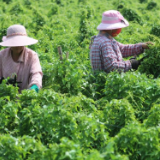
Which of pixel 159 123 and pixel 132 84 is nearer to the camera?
pixel 159 123

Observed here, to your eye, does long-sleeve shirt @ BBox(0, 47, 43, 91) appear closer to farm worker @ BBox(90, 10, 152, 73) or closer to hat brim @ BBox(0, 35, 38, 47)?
hat brim @ BBox(0, 35, 38, 47)

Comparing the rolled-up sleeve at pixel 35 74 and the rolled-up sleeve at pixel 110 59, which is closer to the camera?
the rolled-up sleeve at pixel 35 74

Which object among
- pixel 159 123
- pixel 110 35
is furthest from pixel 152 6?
pixel 159 123

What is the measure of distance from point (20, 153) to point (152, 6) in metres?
18.1

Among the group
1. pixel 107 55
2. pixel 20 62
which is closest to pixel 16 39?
pixel 20 62

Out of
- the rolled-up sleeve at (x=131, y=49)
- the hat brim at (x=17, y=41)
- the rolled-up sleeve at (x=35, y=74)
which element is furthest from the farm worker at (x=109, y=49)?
the hat brim at (x=17, y=41)

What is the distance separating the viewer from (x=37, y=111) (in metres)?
3.85

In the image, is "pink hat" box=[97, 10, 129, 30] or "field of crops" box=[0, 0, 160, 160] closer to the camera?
"field of crops" box=[0, 0, 160, 160]

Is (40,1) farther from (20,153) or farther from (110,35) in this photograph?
(20,153)

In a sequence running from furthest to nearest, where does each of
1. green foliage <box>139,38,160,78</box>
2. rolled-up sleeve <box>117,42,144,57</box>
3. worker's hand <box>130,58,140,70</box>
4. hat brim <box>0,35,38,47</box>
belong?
rolled-up sleeve <box>117,42,144,57</box>, worker's hand <box>130,58,140,70</box>, green foliage <box>139,38,160,78</box>, hat brim <box>0,35,38,47</box>

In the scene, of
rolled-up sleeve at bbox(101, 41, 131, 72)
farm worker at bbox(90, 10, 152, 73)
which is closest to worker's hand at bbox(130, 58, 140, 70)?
farm worker at bbox(90, 10, 152, 73)

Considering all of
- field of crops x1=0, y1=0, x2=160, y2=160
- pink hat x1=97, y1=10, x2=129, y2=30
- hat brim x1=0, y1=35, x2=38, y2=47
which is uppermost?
pink hat x1=97, y1=10, x2=129, y2=30

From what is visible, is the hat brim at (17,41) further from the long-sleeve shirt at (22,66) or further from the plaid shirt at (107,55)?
the plaid shirt at (107,55)

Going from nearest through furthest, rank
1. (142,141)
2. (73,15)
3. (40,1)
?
(142,141)
(73,15)
(40,1)
